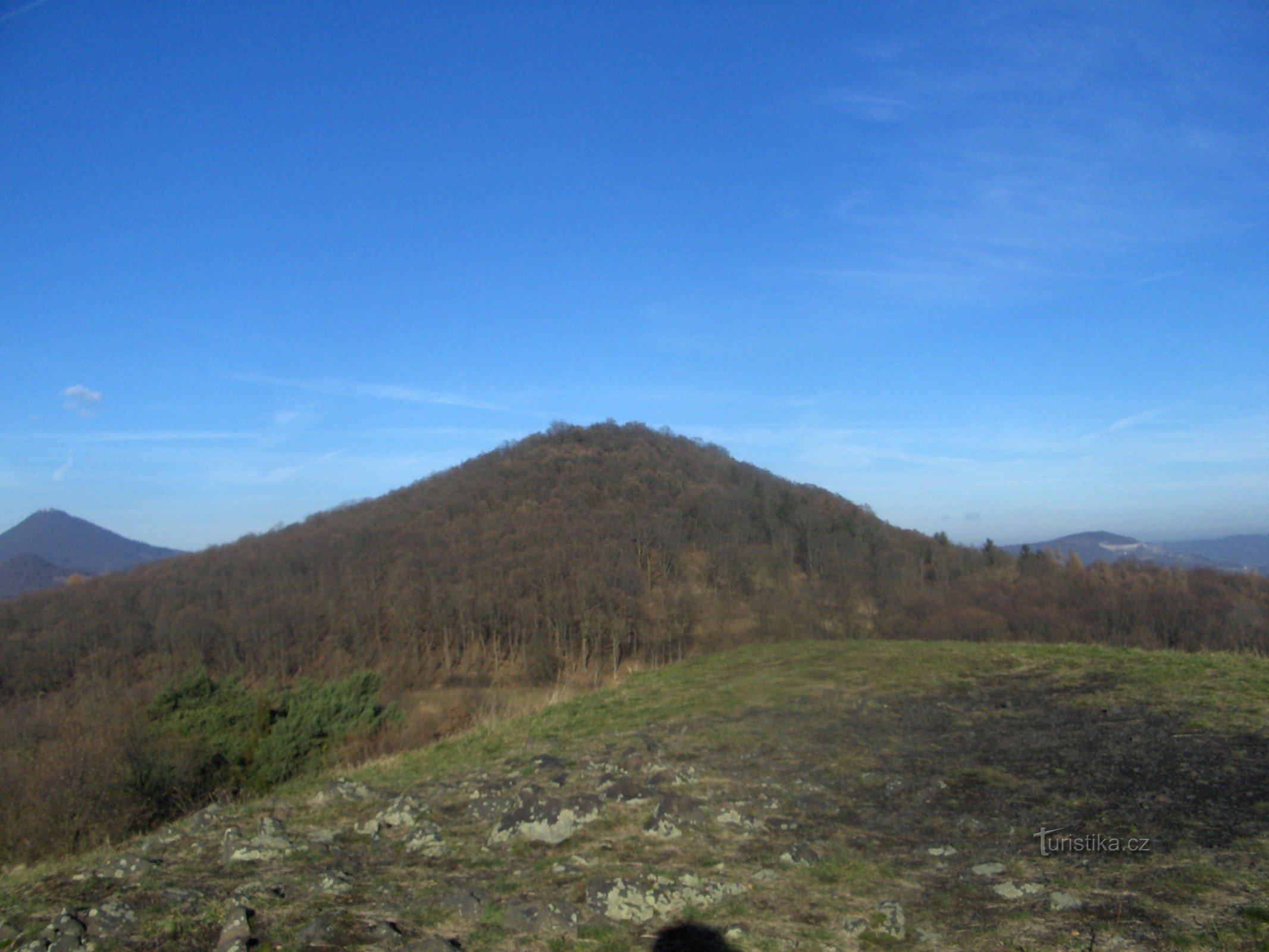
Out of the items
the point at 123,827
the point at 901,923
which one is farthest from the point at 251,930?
the point at 123,827

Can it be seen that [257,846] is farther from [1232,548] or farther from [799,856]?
[1232,548]

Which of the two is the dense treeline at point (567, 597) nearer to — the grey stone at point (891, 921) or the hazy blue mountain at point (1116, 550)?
the hazy blue mountain at point (1116, 550)

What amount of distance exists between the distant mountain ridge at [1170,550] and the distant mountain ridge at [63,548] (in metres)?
102

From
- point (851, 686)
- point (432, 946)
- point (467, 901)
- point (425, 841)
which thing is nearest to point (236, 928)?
point (432, 946)

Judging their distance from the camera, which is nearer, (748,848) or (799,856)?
(799,856)

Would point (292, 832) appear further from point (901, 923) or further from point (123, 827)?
point (123, 827)

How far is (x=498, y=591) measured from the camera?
172ft

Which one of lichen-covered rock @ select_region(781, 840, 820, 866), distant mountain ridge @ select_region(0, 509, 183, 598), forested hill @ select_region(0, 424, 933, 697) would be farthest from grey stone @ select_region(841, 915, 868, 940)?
distant mountain ridge @ select_region(0, 509, 183, 598)

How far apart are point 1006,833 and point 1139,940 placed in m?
1.53

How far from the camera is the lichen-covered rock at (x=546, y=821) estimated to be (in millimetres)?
4898

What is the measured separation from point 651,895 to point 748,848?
1054 millimetres

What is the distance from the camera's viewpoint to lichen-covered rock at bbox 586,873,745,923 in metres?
3.72

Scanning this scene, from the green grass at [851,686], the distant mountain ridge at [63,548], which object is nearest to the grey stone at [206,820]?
the green grass at [851,686]

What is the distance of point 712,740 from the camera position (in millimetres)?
7492
